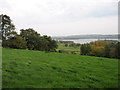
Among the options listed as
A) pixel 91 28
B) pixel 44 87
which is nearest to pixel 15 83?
pixel 44 87

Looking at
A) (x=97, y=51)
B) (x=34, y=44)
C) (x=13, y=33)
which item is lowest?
(x=97, y=51)

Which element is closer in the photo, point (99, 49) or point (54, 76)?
point (54, 76)

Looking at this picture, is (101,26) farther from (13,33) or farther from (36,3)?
(13,33)

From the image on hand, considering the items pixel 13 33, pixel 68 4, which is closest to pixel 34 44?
pixel 13 33

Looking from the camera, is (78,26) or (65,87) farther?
(78,26)

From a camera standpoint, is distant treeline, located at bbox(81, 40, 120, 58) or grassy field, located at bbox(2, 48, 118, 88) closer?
grassy field, located at bbox(2, 48, 118, 88)

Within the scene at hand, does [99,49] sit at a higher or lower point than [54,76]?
lower

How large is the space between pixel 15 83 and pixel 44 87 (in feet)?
2.47

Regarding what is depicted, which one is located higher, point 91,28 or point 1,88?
point 91,28

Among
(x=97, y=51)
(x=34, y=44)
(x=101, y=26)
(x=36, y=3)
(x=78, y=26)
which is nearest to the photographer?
(x=36, y=3)

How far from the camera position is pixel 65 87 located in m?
2.61

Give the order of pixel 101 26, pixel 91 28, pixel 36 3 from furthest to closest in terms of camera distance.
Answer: pixel 91 28, pixel 101 26, pixel 36 3

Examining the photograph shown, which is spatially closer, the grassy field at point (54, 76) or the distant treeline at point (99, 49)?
the grassy field at point (54, 76)

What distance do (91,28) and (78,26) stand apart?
318 centimetres
